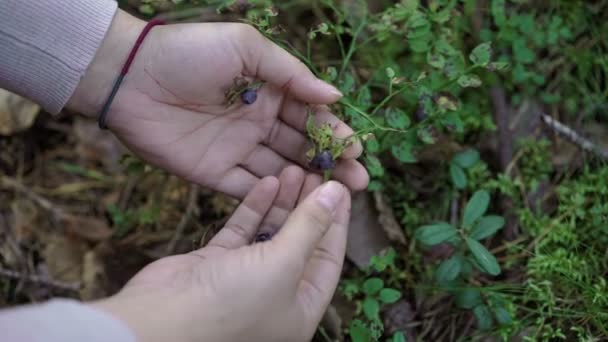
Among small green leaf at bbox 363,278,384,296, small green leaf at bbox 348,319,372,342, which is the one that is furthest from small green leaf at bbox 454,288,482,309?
small green leaf at bbox 348,319,372,342

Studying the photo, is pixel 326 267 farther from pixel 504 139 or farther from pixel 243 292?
pixel 504 139

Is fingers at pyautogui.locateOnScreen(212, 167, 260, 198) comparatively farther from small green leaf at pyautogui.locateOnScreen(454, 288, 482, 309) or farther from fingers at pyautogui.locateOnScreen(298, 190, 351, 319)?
small green leaf at pyautogui.locateOnScreen(454, 288, 482, 309)

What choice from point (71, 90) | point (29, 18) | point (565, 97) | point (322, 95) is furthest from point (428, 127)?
point (29, 18)

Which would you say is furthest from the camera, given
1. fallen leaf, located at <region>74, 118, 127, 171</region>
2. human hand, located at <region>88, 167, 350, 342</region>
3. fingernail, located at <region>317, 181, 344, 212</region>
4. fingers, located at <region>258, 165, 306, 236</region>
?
fallen leaf, located at <region>74, 118, 127, 171</region>

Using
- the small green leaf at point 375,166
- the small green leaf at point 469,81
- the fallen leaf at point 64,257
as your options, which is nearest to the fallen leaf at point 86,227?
the fallen leaf at point 64,257

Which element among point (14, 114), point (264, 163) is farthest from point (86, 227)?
point (264, 163)

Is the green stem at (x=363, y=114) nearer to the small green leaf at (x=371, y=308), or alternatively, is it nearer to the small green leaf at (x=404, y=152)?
the small green leaf at (x=404, y=152)

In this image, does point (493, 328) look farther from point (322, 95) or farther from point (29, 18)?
point (29, 18)
